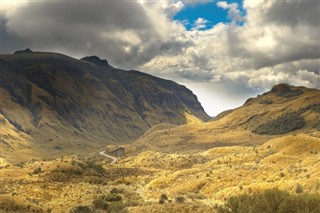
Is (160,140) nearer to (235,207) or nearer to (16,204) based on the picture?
(16,204)

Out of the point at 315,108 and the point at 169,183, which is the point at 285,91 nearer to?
the point at 315,108

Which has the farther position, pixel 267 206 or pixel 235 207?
pixel 235 207

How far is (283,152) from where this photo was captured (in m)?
55.7

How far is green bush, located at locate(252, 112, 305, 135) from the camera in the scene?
128875 millimetres

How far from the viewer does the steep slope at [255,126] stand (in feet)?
423

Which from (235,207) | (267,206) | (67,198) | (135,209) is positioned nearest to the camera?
(267,206)

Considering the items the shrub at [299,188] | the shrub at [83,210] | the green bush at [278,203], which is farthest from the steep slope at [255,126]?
the green bush at [278,203]

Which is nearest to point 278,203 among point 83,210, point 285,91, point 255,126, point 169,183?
point 83,210

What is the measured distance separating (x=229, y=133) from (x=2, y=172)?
101606 mm

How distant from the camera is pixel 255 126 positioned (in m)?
144

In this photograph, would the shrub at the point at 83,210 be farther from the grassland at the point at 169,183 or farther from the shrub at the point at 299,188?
the shrub at the point at 299,188

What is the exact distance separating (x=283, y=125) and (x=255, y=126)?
13306 mm

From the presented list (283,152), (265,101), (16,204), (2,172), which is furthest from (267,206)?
(265,101)

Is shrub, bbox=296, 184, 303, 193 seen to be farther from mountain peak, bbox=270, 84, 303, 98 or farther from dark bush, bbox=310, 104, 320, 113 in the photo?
mountain peak, bbox=270, 84, 303, 98
